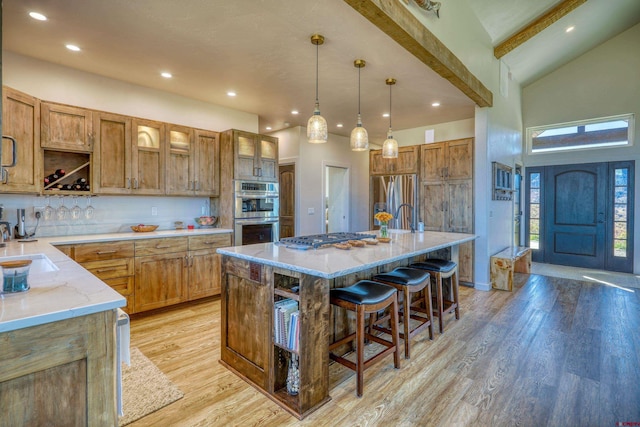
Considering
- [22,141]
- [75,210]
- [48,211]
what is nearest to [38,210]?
[48,211]

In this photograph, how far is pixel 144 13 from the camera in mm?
2359

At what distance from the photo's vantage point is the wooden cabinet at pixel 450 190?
479cm

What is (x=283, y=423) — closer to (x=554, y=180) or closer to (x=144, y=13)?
(x=144, y=13)

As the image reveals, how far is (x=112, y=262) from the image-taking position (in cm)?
312

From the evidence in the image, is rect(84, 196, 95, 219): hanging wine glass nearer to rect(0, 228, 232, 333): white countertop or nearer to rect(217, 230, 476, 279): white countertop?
rect(0, 228, 232, 333): white countertop

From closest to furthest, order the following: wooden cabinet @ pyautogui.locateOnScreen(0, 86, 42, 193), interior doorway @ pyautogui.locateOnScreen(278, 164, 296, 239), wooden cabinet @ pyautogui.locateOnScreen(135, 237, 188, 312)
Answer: wooden cabinet @ pyautogui.locateOnScreen(0, 86, 42, 193), wooden cabinet @ pyautogui.locateOnScreen(135, 237, 188, 312), interior doorway @ pyautogui.locateOnScreen(278, 164, 296, 239)

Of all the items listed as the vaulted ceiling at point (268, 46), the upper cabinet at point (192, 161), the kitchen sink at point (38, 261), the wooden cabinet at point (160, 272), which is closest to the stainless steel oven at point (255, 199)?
the upper cabinet at point (192, 161)

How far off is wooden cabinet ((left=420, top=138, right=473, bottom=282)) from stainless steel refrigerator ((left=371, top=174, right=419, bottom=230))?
153 mm

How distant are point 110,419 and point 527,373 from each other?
2.66 m

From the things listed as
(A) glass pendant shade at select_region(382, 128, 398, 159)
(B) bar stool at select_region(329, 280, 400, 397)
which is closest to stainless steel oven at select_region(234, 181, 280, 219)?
(A) glass pendant shade at select_region(382, 128, 398, 159)

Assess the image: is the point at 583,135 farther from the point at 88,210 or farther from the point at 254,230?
the point at 88,210

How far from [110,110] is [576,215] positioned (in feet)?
26.2

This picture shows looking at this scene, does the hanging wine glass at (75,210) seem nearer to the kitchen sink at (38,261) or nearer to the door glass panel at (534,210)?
the kitchen sink at (38,261)

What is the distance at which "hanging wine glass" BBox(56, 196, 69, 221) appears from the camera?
130 inches
